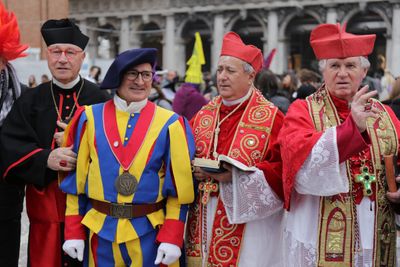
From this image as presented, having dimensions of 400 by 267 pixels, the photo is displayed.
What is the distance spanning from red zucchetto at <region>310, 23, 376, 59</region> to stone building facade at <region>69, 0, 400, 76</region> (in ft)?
97.5

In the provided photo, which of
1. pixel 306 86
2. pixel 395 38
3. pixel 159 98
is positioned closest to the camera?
pixel 306 86

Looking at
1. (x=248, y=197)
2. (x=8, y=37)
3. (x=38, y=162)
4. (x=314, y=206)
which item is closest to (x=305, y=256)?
(x=314, y=206)

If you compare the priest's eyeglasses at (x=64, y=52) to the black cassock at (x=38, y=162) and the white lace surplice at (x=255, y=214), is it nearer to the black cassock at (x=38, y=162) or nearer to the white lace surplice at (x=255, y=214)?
the black cassock at (x=38, y=162)

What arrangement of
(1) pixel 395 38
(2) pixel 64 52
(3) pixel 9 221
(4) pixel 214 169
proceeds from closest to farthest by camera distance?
(4) pixel 214 169
(2) pixel 64 52
(3) pixel 9 221
(1) pixel 395 38

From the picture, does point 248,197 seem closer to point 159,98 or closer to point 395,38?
point 159,98

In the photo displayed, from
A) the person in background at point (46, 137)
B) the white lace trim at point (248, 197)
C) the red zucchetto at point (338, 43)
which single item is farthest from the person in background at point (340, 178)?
the person in background at point (46, 137)

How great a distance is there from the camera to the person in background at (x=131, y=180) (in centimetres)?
338

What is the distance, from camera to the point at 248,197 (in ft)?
11.0

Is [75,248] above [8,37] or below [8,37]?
below

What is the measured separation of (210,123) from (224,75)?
1.12 ft

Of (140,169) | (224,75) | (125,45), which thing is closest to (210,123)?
(224,75)

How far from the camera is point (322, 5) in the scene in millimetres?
34969

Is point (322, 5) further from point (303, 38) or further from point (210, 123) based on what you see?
point (210, 123)

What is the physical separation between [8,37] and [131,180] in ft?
5.35
